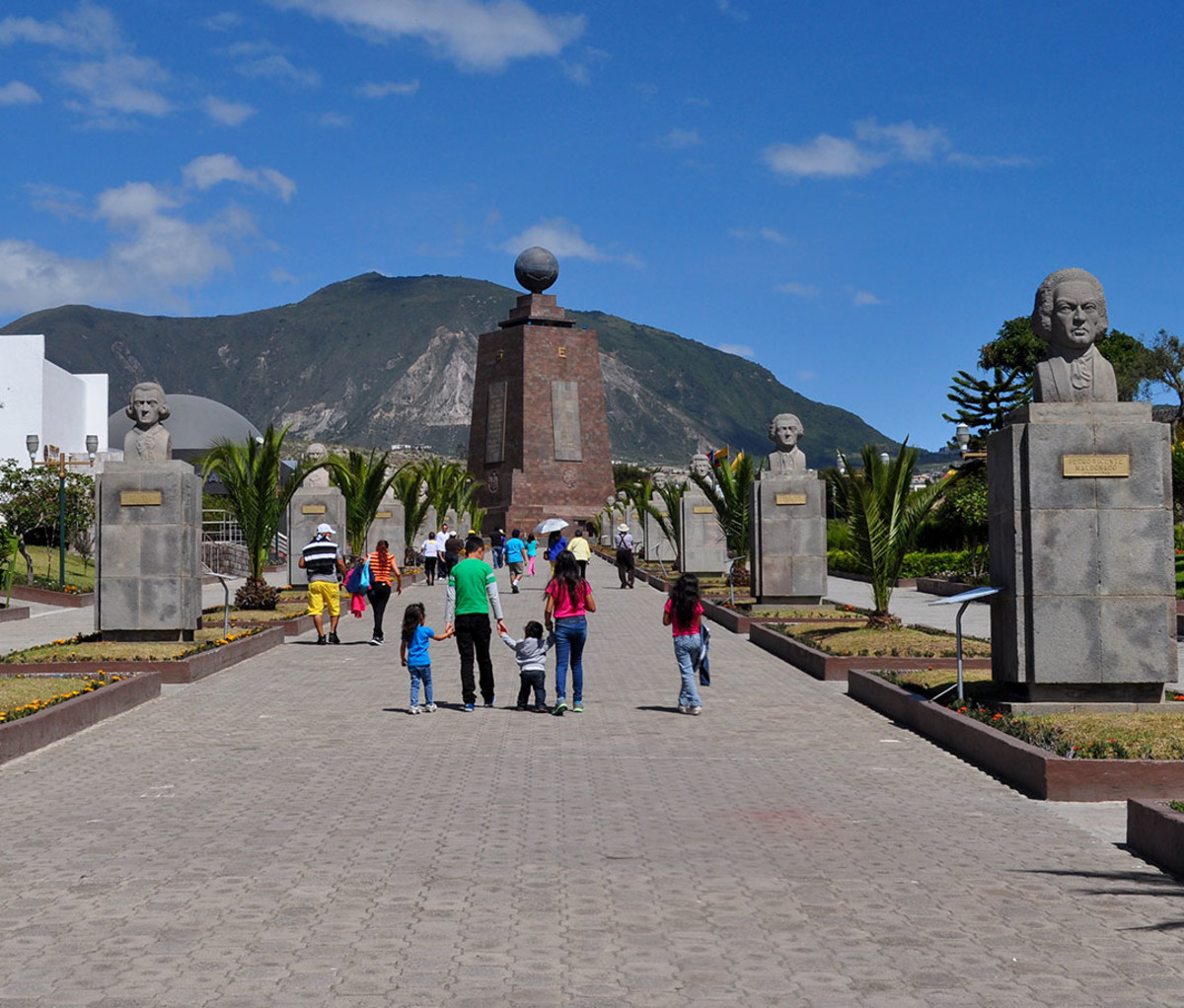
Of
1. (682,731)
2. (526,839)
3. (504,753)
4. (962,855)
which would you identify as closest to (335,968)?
(526,839)

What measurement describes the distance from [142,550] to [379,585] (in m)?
3.61

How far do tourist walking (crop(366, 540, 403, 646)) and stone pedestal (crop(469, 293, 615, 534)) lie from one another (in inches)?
1804

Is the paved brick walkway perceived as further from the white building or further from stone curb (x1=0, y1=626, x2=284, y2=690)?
the white building

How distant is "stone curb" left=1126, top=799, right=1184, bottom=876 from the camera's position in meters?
6.47

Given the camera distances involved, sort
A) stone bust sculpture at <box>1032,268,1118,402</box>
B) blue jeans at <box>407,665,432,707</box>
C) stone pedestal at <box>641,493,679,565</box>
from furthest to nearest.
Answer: stone pedestal at <box>641,493,679,565</box>
blue jeans at <box>407,665,432,707</box>
stone bust sculpture at <box>1032,268,1118,402</box>

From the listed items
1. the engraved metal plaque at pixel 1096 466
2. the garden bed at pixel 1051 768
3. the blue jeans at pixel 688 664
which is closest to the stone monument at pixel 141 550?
the blue jeans at pixel 688 664

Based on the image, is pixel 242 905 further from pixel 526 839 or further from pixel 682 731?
pixel 682 731

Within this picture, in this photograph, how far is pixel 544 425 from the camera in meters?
67.6

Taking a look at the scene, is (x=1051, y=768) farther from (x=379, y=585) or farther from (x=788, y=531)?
(x=788, y=531)

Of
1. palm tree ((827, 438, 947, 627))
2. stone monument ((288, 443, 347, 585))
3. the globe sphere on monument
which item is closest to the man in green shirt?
palm tree ((827, 438, 947, 627))

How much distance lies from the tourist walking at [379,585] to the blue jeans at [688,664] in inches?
294

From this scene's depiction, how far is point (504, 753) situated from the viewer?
10.1 m

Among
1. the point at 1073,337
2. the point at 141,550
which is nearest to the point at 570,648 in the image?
the point at 1073,337

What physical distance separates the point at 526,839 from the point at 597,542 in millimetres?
59003
